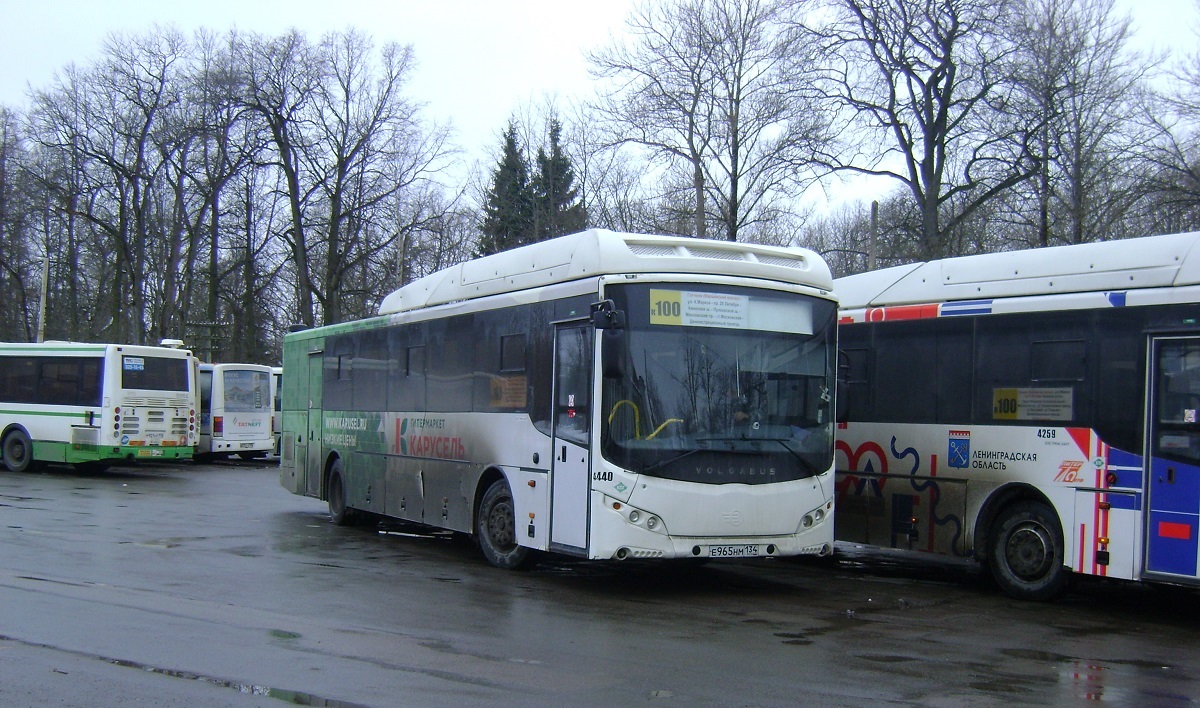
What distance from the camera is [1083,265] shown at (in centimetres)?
1081

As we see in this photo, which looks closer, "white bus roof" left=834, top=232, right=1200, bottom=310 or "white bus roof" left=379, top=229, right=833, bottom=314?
"white bus roof" left=834, top=232, right=1200, bottom=310

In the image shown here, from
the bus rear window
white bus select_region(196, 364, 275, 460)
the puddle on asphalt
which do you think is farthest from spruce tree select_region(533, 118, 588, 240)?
the puddle on asphalt

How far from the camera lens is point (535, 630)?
9.06 m

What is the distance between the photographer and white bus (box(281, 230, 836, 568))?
10.5m

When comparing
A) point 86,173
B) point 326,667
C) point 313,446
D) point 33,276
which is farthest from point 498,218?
point 326,667

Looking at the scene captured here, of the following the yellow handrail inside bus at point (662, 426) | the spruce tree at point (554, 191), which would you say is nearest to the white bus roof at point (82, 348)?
the spruce tree at point (554, 191)

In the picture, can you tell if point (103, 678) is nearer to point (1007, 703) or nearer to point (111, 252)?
point (1007, 703)

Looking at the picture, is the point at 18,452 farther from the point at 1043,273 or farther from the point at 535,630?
the point at 1043,273

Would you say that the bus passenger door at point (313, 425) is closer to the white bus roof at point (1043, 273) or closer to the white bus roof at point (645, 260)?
the white bus roof at point (645, 260)

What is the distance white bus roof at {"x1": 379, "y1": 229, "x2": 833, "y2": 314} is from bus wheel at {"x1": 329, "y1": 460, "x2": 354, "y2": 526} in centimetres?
552

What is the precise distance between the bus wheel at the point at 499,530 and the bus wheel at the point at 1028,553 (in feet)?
15.7

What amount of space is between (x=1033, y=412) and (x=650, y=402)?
3.73m

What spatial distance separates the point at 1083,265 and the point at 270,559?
9.05 m

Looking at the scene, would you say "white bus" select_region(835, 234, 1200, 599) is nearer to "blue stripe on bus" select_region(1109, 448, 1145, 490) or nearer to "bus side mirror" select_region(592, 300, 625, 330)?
"blue stripe on bus" select_region(1109, 448, 1145, 490)
